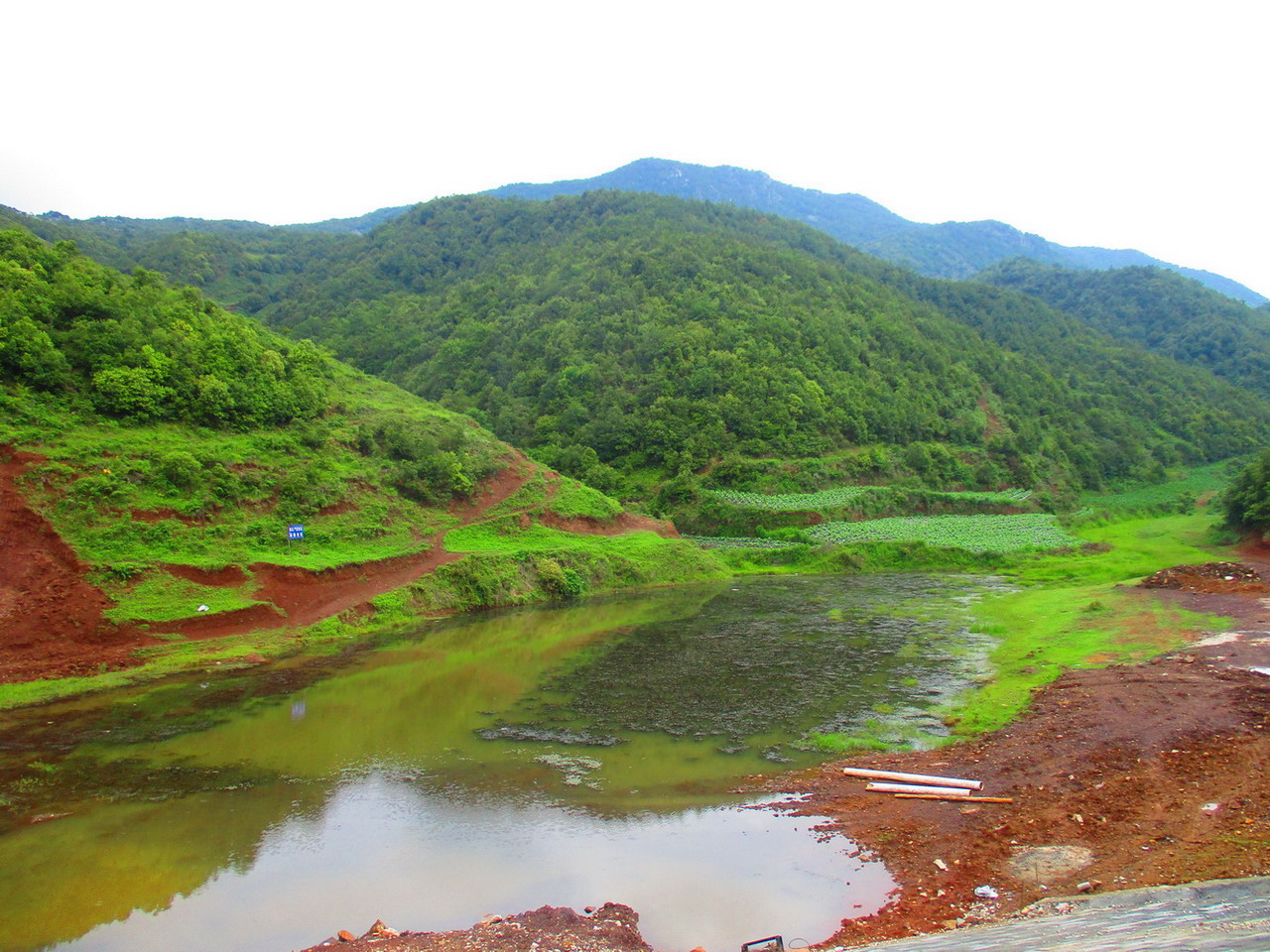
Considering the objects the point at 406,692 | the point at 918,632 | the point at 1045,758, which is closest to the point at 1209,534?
the point at 918,632

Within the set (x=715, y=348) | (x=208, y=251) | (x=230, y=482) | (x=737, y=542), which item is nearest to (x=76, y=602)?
(x=230, y=482)

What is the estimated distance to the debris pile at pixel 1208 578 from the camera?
32156 millimetres

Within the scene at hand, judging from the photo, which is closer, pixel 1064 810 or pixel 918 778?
pixel 1064 810

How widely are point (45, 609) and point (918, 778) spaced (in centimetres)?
2794

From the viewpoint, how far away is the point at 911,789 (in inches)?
592

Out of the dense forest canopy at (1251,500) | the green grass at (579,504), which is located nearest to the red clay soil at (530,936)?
the green grass at (579,504)

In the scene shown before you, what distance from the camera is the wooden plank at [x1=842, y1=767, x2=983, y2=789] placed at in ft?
49.1

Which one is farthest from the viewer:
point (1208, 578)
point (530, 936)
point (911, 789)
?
point (1208, 578)

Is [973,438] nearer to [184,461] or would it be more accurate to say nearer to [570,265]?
[570,265]

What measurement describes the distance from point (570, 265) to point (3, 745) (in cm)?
8324

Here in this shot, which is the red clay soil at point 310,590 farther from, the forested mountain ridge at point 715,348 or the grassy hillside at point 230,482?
the forested mountain ridge at point 715,348

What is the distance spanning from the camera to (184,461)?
106 feet

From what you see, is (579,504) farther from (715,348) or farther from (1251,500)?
(1251,500)

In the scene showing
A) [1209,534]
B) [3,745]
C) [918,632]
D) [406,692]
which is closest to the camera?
[3,745]
